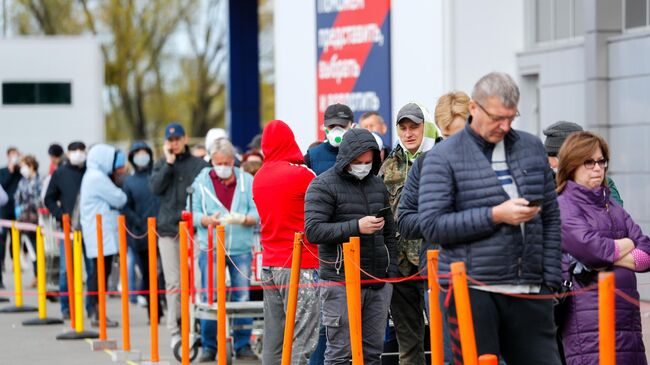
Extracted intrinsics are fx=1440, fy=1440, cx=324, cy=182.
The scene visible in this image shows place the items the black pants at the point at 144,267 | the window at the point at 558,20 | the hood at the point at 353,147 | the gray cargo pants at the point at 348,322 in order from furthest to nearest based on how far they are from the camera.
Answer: the window at the point at 558,20 → the black pants at the point at 144,267 → the gray cargo pants at the point at 348,322 → the hood at the point at 353,147

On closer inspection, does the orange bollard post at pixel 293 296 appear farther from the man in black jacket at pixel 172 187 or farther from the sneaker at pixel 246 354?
the man in black jacket at pixel 172 187

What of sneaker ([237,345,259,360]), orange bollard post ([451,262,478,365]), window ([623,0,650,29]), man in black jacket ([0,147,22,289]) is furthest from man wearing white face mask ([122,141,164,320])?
orange bollard post ([451,262,478,365])

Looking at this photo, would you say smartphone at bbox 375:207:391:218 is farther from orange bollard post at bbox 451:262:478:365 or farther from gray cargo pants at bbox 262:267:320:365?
orange bollard post at bbox 451:262:478:365

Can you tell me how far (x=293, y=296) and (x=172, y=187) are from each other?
491 centimetres

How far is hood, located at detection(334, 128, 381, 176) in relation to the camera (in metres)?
8.81

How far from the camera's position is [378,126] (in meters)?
13.0

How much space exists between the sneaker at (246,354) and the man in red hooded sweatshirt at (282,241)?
2.92m

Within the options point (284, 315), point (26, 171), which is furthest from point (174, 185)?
point (26, 171)

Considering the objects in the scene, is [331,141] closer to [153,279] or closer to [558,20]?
[153,279]

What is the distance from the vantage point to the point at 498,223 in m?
6.61

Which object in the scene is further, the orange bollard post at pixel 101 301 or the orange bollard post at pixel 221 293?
the orange bollard post at pixel 101 301

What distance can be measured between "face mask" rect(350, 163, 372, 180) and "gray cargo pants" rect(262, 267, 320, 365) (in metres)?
0.94

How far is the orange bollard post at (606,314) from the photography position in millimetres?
6320

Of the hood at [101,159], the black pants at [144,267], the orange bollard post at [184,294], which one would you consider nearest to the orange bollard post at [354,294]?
the orange bollard post at [184,294]
